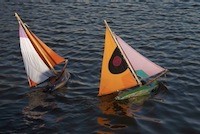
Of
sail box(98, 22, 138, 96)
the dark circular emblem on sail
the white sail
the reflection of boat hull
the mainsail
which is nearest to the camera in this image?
sail box(98, 22, 138, 96)

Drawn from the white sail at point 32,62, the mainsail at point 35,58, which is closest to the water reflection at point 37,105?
the mainsail at point 35,58

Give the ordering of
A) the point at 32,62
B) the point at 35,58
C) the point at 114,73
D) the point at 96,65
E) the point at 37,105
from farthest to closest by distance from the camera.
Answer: the point at 96,65, the point at 35,58, the point at 32,62, the point at 114,73, the point at 37,105

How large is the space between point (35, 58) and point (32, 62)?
41 cm

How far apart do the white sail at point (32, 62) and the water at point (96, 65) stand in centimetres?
145

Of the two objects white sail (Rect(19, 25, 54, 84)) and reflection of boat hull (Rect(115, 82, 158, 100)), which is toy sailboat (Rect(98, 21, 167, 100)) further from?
white sail (Rect(19, 25, 54, 84))

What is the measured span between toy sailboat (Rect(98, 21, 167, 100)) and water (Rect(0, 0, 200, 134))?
2.62 feet

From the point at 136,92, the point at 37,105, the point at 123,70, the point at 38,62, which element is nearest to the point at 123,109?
the point at 136,92

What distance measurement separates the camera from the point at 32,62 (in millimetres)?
28031

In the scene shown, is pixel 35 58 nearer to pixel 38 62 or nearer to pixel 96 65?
pixel 38 62

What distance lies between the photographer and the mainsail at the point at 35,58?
2733 centimetres

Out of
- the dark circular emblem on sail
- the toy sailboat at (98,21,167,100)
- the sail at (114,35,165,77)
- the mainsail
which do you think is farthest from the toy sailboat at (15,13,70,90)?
the sail at (114,35,165,77)

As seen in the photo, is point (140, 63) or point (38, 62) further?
point (38, 62)

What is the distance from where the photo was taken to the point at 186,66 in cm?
3162

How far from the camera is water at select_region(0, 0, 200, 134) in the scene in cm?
2355
